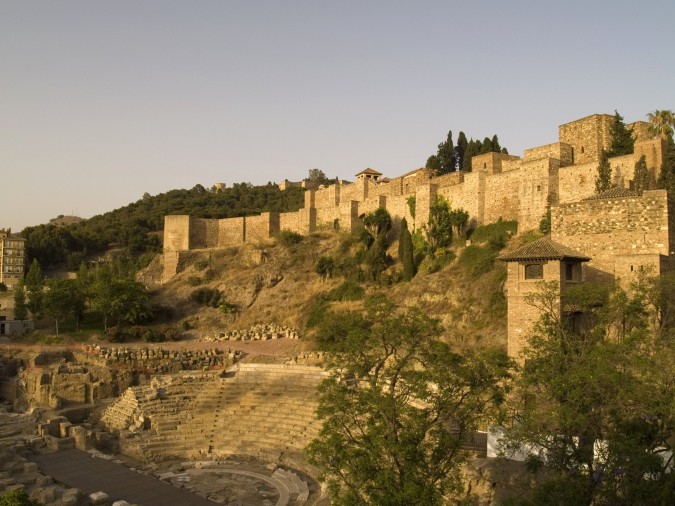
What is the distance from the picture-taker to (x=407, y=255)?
36750 mm

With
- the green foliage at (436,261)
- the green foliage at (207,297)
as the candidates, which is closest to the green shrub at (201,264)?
the green foliage at (207,297)

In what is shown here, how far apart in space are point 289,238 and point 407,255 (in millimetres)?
13672

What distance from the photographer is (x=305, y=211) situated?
51031 mm

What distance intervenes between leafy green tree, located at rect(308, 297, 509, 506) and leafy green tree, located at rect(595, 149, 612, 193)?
59.6ft

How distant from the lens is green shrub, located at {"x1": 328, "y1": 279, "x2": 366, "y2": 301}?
37.5m

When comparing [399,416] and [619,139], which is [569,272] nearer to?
[399,416]

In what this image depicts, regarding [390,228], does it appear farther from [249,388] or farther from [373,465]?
[373,465]

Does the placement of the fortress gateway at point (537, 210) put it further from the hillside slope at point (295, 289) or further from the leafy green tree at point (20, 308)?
the leafy green tree at point (20, 308)

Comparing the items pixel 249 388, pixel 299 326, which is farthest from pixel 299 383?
pixel 299 326

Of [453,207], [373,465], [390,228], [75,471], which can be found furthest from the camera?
[390,228]

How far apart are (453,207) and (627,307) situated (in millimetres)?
21551

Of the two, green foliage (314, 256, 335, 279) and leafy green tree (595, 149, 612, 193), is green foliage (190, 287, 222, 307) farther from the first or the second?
leafy green tree (595, 149, 612, 193)

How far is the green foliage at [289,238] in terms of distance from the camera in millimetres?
47741

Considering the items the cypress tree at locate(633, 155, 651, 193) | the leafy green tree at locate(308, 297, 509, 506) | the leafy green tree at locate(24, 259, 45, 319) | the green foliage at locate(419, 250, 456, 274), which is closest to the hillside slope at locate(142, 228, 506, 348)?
the green foliage at locate(419, 250, 456, 274)
